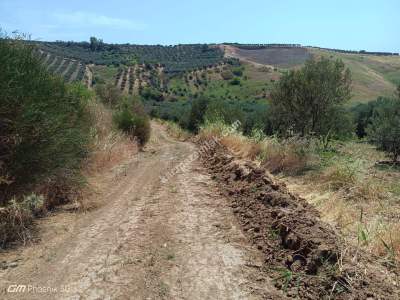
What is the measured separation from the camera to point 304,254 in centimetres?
534

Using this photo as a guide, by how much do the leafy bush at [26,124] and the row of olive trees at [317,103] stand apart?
36.0 feet

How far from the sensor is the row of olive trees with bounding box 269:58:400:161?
17656 millimetres

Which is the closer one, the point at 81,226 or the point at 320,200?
the point at 81,226

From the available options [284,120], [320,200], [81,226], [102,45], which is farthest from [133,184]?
[102,45]

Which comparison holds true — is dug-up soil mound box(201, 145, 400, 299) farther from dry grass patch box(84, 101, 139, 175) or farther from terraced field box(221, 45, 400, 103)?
terraced field box(221, 45, 400, 103)

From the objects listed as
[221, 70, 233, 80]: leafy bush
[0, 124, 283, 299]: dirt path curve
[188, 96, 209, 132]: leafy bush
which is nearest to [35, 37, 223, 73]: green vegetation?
[221, 70, 233, 80]: leafy bush

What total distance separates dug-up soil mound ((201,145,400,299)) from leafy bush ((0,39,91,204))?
363cm

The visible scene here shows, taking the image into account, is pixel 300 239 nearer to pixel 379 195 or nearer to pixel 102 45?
pixel 379 195

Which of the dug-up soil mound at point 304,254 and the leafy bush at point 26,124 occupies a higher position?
the leafy bush at point 26,124

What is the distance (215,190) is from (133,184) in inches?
98.8

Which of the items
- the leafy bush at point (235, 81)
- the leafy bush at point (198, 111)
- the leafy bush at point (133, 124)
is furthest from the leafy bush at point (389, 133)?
the leafy bush at point (235, 81)

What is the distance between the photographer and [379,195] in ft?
28.3

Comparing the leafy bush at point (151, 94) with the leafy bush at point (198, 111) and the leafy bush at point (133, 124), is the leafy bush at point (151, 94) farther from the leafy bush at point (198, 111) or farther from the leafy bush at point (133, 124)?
the leafy bush at point (133, 124)

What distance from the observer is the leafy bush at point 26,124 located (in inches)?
281
